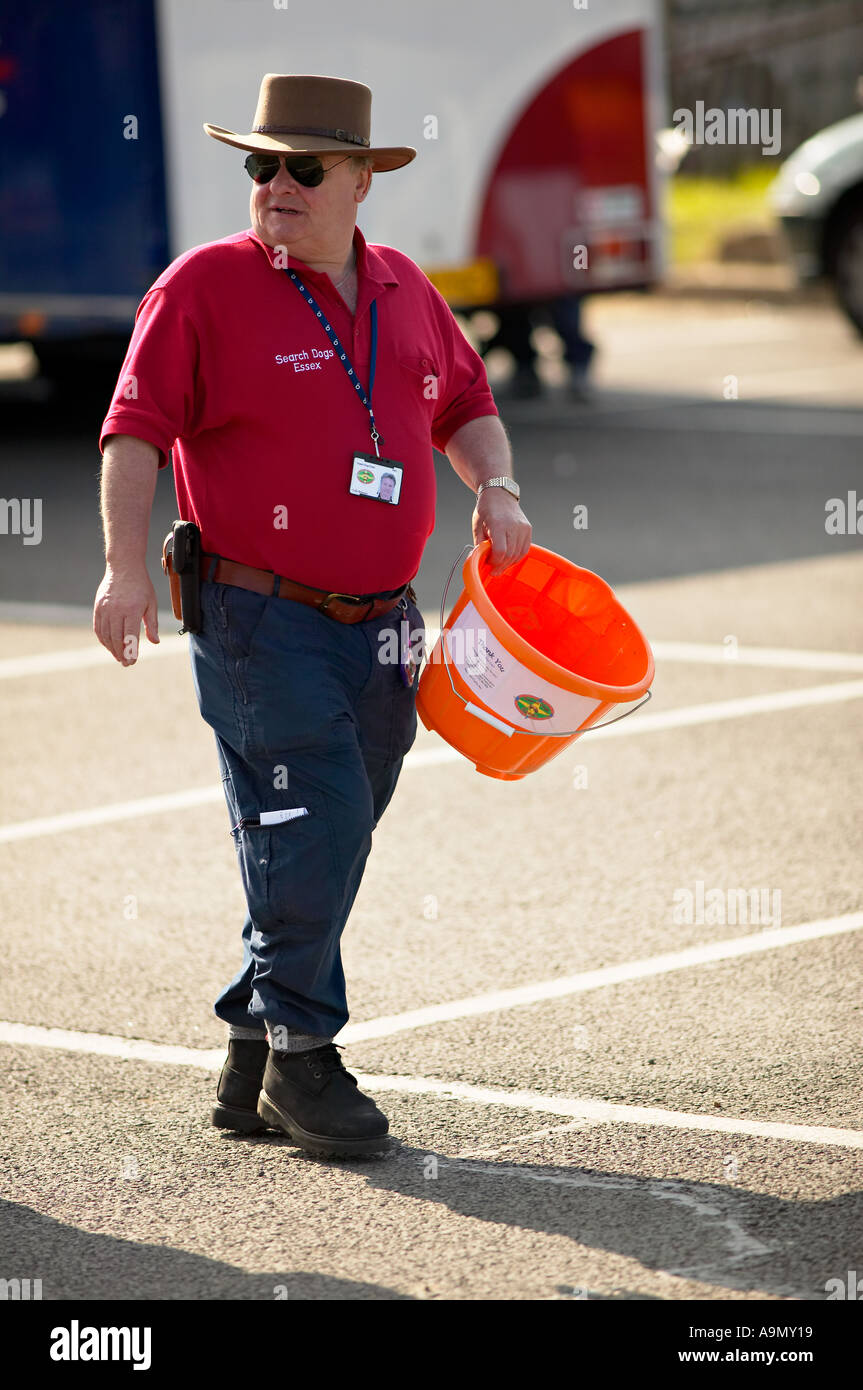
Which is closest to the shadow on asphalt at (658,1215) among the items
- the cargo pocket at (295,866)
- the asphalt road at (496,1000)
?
the asphalt road at (496,1000)

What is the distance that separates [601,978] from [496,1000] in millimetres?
304

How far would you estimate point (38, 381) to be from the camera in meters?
17.3

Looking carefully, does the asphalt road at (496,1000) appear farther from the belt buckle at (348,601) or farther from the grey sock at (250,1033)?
the belt buckle at (348,601)

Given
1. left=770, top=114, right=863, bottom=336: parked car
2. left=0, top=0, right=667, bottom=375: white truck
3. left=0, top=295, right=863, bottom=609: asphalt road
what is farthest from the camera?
left=770, top=114, right=863, bottom=336: parked car

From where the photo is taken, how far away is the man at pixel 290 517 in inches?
156

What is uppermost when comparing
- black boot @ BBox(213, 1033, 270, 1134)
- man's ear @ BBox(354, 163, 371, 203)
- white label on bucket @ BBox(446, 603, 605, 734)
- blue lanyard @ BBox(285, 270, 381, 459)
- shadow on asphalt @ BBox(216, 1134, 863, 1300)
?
man's ear @ BBox(354, 163, 371, 203)

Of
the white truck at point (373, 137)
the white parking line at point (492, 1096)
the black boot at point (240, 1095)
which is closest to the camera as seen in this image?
the white parking line at point (492, 1096)

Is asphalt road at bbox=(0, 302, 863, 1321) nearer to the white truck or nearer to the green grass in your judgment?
the white truck

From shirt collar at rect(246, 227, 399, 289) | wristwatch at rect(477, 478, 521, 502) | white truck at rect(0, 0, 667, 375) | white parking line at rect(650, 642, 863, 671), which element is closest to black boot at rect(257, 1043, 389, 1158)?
wristwatch at rect(477, 478, 521, 502)

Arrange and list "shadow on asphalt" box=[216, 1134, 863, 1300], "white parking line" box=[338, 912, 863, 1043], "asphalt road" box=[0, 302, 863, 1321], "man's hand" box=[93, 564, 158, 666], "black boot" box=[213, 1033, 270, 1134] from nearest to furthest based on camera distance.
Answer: "shadow on asphalt" box=[216, 1134, 863, 1300], "asphalt road" box=[0, 302, 863, 1321], "man's hand" box=[93, 564, 158, 666], "black boot" box=[213, 1033, 270, 1134], "white parking line" box=[338, 912, 863, 1043]

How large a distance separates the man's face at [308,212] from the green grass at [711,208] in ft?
65.8

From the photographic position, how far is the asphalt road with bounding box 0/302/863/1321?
3.72 m

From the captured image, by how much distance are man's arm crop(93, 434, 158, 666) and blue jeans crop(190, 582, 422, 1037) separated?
22 cm

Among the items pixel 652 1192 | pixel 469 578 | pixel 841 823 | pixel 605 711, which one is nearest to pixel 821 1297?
pixel 652 1192
